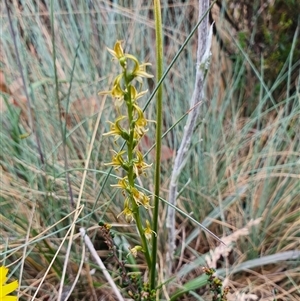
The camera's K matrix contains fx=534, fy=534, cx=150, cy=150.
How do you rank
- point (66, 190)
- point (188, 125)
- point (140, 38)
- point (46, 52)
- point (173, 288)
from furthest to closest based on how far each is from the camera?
1. point (140, 38)
2. point (46, 52)
3. point (66, 190)
4. point (173, 288)
5. point (188, 125)

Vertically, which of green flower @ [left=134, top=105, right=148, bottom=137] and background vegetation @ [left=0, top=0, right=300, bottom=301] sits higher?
green flower @ [left=134, top=105, right=148, bottom=137]

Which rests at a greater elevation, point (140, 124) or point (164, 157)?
point (140, 124)

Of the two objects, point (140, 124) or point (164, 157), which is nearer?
point (140, 124)

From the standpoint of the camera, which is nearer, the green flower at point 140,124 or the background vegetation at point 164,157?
the green flower at point 140,124

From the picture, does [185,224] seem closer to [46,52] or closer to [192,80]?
[192,80]

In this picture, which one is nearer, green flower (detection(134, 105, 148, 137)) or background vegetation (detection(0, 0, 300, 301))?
green flower (detection(134, 105, 148, 137))

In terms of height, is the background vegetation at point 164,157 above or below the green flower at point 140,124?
below

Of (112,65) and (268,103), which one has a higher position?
(112,65)

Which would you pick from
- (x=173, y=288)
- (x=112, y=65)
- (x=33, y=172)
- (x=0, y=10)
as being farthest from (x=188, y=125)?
(x=0, y=10)
